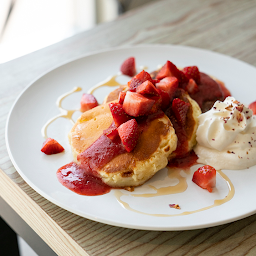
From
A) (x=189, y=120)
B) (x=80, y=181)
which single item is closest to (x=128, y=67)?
(x=189, y=120)

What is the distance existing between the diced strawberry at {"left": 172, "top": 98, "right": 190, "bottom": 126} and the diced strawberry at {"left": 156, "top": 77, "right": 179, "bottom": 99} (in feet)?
0.40

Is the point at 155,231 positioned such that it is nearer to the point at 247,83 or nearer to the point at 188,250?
the point at 188,250

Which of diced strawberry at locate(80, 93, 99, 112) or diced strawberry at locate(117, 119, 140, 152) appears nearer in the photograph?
diced strawberry at locate(117, 119, 140, 152)

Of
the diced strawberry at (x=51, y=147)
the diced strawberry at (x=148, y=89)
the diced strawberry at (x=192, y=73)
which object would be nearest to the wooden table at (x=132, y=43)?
the diced strawberry at (x=51, y=147)

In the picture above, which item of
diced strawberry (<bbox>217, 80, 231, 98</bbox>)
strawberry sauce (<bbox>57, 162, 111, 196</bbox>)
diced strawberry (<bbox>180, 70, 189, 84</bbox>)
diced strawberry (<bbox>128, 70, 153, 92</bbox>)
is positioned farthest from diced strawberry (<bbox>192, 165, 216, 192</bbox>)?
diced strawberry (<bbox>217, 80, 231, 98</bbox>)

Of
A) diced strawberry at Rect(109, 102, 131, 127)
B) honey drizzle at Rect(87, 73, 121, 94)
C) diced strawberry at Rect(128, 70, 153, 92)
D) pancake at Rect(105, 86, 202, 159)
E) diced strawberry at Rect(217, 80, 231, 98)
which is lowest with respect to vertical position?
diced strawberry at Rect(217, 80, 231, 98)

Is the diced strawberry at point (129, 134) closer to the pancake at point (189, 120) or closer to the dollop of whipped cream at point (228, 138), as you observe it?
the pancake at point (189, 120)

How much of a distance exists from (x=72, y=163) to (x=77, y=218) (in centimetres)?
37

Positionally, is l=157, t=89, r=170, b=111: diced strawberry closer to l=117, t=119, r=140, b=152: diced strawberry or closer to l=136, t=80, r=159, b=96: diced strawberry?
l=136, t=80, r=159, b=96: diced strawberry

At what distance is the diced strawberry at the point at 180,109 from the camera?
6.99 ft

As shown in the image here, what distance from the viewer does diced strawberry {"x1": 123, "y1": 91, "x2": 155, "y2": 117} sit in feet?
6.44

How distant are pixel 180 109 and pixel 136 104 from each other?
0.34m

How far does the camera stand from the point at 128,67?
9.50 ft

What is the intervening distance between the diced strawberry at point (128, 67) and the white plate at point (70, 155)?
0.09 m
